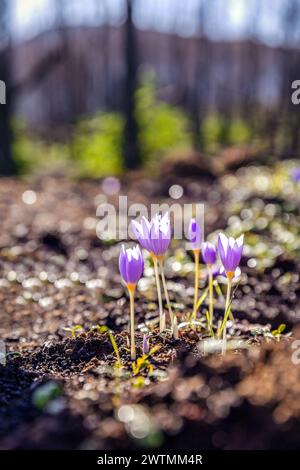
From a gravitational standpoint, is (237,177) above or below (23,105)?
below

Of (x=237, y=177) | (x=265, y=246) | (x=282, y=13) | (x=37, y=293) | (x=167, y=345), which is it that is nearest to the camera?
(x=167, y=345)

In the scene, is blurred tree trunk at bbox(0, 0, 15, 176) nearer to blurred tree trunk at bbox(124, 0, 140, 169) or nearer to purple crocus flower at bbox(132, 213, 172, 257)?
blurred tree trunk at bbox(124, 0, 140, 169)

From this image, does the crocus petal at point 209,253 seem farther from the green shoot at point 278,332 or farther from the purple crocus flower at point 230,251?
the green shoot at point 278,332

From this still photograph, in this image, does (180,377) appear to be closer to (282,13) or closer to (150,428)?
(150,428)

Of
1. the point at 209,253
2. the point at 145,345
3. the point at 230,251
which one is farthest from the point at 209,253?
the point at 145,345

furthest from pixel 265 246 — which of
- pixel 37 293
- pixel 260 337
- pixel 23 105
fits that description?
pixel 23 105
